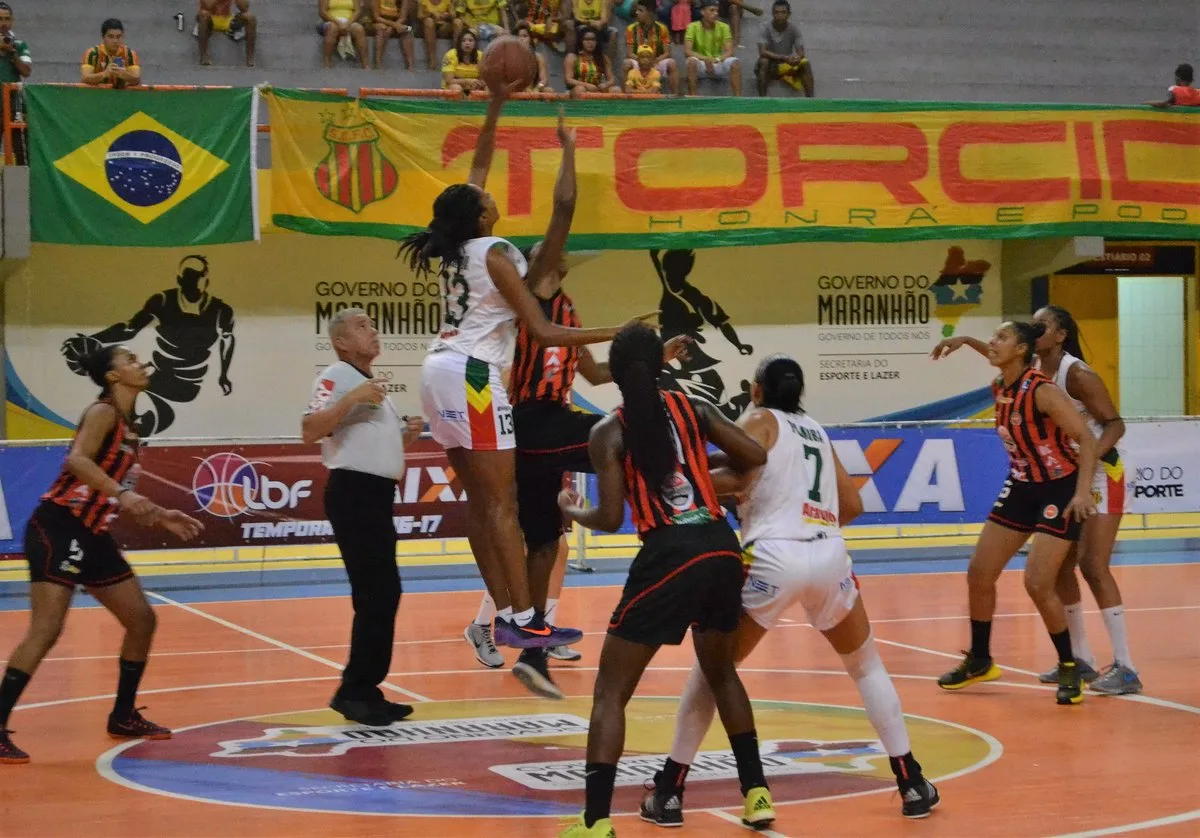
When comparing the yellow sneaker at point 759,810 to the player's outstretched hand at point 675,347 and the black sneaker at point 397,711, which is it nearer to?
the player's outstretched hand at point 675,347

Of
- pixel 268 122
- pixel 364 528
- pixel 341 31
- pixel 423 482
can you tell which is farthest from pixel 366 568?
pixel 341 31

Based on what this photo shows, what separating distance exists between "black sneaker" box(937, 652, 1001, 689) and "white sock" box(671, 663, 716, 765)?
325cm

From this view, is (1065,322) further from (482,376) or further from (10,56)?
(10,56)

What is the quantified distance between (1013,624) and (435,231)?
619 centimetres

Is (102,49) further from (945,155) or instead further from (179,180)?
(945,155)

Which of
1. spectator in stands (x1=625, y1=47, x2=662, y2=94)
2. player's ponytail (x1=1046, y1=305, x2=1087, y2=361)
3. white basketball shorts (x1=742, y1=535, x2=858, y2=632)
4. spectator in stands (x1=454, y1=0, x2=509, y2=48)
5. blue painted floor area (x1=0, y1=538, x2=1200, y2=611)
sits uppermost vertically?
spectator in stands (x1=454, y1=0, x2=509, y2=48)

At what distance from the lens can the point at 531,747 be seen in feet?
23.7

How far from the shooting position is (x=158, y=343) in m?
18.5

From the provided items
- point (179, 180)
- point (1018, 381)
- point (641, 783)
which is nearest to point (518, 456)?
point (641, 783)

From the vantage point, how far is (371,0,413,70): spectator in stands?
19.4m

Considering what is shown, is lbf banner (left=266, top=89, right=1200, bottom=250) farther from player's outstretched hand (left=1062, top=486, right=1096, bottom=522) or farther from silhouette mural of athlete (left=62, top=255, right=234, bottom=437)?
player's outstretched hand (left=1062, top=486, right=1096, bottom=522)

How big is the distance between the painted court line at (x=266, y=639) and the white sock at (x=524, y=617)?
1.50 meters

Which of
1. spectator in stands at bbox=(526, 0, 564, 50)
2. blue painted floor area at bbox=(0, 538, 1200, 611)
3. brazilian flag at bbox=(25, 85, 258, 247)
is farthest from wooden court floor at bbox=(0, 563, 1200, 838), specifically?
spectator in stands at bbox=(526, 0, 564, 50)

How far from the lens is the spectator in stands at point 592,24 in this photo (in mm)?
19859
